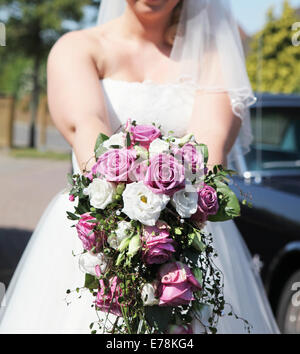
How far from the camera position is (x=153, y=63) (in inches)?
116

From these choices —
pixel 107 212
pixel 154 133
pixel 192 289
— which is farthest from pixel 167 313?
pixel 154 133

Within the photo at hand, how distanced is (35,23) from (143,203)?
22.8 meters

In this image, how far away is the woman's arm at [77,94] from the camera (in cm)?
250

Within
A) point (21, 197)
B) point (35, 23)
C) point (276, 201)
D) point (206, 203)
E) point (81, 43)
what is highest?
point (81, 43)

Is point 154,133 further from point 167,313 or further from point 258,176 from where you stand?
point 258,176

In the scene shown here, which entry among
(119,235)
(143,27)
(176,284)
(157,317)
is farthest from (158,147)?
(143,27)

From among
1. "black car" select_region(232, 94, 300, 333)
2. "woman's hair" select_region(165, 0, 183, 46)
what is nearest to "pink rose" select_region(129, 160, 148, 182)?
"woman's hair" select_region(165, 0, 183, 46)

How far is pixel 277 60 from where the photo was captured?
1656cm

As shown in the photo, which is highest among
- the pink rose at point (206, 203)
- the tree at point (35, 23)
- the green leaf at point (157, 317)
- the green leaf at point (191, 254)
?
the pink rose at point (206, 203)

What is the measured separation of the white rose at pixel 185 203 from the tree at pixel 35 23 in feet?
70.6

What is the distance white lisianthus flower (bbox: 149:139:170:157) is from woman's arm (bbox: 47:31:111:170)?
572 millimetres

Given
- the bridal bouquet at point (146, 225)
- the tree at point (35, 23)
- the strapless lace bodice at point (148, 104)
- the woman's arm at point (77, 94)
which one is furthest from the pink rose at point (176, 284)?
the tree at point (35, 23)

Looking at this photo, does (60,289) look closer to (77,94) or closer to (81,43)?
(77,94)

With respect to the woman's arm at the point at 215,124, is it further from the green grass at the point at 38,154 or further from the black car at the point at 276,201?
the green grass at the point at 38,154
